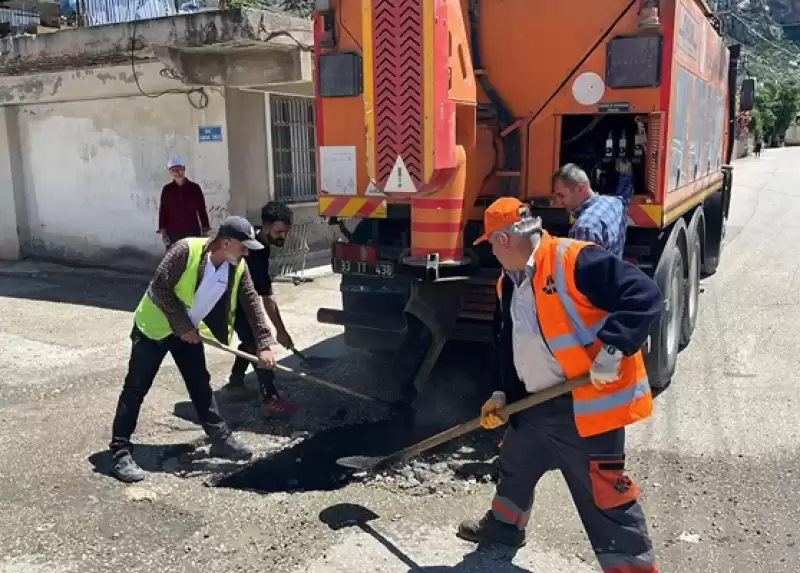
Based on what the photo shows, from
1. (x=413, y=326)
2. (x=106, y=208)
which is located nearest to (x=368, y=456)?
(x=413, y=326)

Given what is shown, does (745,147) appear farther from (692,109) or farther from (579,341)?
(579,341)

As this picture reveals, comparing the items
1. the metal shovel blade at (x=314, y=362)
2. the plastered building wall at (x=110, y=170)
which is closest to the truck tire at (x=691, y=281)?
the metal shovel blade at (x=314, y=362)

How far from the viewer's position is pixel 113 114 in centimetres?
1056

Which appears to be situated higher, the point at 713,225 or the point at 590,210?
the point at 590,210

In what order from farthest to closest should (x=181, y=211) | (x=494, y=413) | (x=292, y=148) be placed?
(x=292, y=148)
(x=181, y=211)
(x=494, y=413)

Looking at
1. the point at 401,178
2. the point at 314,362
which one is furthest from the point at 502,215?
the point at 314,362

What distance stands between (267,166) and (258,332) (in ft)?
20.1

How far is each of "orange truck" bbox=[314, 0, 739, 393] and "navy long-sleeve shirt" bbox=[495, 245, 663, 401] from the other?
1.54 metres

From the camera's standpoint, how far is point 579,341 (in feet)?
9.23

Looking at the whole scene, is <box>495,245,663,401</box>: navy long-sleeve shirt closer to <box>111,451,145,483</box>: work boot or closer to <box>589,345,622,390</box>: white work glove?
<box>589,345,622,390</box>: white work glove

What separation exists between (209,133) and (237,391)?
5.10m

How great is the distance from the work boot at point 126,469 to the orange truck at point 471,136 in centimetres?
161

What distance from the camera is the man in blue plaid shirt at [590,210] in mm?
4047

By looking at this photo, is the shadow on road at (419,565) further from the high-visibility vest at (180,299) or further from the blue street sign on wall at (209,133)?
the blue street sign on wall at (209,133)
